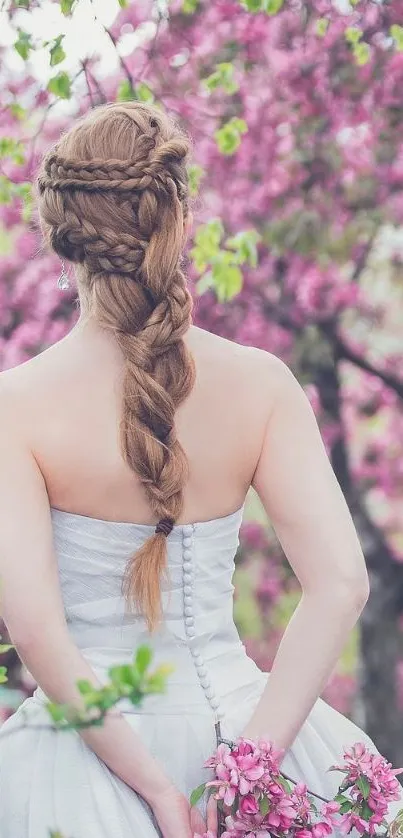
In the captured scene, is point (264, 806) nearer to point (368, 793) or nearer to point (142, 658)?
point (368, 793)

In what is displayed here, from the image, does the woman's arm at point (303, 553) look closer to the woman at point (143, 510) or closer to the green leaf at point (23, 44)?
the woman at point (143, 510)

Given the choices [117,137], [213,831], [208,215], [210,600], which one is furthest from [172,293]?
[208,215]

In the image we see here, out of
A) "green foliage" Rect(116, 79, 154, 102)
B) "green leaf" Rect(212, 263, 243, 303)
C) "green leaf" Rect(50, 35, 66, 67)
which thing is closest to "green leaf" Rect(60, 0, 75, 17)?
"green leaf" Rect(50, 35, 66, 67)

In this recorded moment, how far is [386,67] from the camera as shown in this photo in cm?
477

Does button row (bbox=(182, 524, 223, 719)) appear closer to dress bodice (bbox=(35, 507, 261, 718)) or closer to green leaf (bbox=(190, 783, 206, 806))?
dress bodice (bbox=(35, 507, 261, 718))

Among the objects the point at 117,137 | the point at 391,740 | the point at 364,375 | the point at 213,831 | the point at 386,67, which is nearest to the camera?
the point at 213,831

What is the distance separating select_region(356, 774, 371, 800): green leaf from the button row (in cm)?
23

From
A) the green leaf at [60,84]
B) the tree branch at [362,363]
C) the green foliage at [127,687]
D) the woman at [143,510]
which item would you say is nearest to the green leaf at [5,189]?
the green leaf at [60,84]

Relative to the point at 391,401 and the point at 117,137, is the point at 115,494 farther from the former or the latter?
the point at 391,401

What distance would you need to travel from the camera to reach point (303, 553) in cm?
192

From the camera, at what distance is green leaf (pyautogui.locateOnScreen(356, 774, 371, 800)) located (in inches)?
70.2

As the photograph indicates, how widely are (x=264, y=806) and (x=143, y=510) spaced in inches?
18.0

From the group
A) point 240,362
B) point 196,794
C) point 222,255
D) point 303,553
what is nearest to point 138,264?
point 240,362

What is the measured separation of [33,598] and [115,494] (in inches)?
7.7
